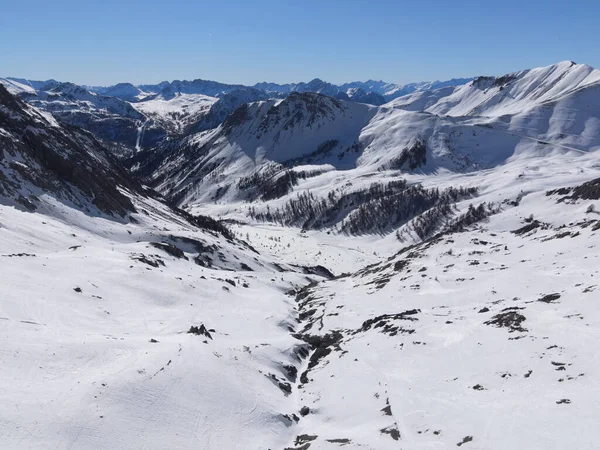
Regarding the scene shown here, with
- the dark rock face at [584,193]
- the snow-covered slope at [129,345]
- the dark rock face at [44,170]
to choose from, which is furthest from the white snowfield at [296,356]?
the dark rock face at [584,193]

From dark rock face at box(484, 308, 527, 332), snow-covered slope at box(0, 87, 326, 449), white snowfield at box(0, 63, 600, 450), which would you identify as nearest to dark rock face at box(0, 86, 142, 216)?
snow-covered slope at box(0, 87, 326, 449)

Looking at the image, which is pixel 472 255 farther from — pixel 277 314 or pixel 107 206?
pixel 107 206

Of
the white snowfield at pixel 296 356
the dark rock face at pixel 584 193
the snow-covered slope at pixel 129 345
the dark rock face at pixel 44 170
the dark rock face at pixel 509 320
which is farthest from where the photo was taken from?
the dark rock face at pixel 584 193

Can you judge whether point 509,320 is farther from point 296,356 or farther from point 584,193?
point 584,193

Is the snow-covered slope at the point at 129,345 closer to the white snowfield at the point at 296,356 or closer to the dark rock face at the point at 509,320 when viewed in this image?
the white snowfield at the point at 296,356

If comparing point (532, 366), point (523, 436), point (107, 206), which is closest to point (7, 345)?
point (523, 436)

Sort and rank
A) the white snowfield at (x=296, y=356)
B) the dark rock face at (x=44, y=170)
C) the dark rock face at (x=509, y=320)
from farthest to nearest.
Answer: the dark rock face at (x=44, y=170)
the dark rock face at (x=509, y=320)
the white snowfield at (x=296, y=356)

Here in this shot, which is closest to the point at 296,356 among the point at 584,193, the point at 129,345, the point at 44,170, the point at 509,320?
the point at 129,345

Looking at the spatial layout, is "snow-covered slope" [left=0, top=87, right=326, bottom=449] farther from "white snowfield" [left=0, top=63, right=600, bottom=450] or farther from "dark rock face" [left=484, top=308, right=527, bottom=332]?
"dark rock face" [left=484, top=308, right=527, bottom=332]

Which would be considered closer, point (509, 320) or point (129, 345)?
point (129, 345)
